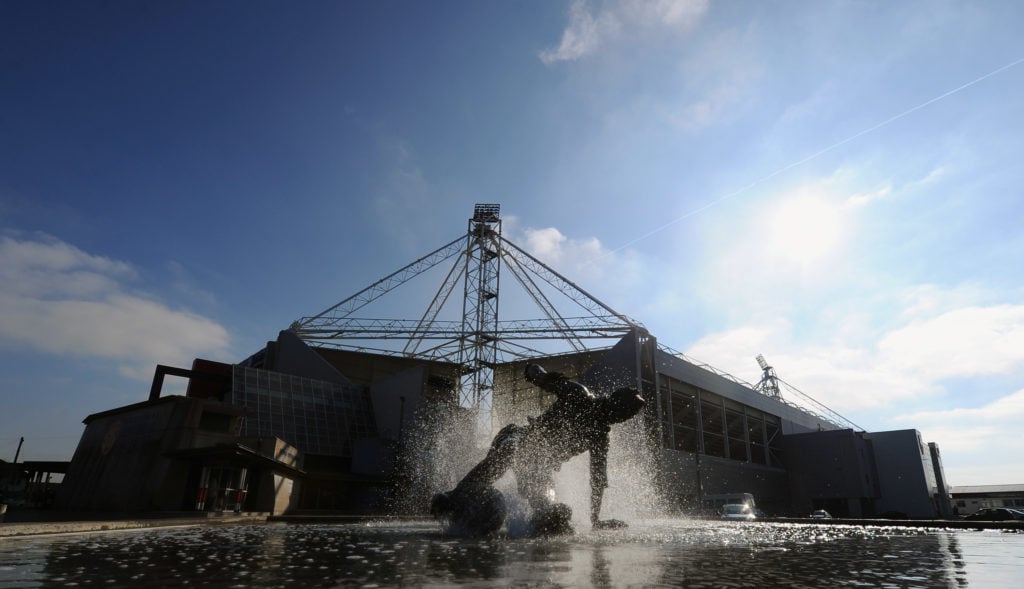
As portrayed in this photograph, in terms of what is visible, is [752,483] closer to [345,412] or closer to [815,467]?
[815,467]

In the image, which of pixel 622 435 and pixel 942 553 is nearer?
pixel 942 553

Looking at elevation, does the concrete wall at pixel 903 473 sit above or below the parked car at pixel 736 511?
above

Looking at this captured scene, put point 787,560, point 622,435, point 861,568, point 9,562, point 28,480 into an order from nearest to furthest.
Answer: point 9,562 < point 861,568 < point 787,560 < point 28,480 < point 622,435

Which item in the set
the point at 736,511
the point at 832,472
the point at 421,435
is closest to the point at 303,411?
the point at 421,435

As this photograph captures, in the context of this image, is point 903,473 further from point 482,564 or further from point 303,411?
point 482,564

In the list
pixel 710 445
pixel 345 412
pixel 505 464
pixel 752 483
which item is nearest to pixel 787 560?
pixel 505 464

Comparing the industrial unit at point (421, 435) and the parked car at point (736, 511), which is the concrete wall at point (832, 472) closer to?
the industrial unit at point (421, 435)

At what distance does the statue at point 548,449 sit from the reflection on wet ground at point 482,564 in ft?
12.9

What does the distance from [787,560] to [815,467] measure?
7714cm

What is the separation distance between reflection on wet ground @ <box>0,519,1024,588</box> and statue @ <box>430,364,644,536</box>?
392cm

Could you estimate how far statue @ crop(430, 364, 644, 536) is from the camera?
16.1 metres

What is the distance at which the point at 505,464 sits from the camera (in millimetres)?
17141

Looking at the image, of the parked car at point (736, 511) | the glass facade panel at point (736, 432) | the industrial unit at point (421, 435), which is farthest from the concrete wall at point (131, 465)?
the glass facade panel at point (736, 432)

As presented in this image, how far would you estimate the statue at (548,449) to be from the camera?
16.1 metres
